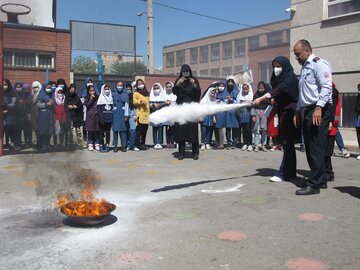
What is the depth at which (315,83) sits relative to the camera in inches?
234

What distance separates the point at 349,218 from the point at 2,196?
4.74 m

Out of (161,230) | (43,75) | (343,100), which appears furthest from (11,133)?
(43,75)

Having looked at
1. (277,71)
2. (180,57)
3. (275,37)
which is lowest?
(277,71)

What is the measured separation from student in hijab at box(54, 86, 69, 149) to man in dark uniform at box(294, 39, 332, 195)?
689cm

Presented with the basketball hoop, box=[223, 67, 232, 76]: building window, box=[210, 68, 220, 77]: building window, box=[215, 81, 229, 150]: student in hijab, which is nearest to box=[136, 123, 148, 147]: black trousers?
box=[215, 81, 229, 150]: student in hijab

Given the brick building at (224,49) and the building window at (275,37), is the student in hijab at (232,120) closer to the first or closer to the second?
the brick building at (224,49)

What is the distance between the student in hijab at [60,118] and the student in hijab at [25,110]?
0.78 meters

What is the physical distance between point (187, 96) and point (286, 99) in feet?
9.97

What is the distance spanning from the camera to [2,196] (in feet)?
20.0

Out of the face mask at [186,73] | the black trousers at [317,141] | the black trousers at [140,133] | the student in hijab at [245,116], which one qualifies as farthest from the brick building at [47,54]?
the black trousers at [317,141]

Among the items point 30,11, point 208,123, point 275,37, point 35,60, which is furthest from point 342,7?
point 275,37

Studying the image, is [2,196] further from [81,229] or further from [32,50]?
[32,50]

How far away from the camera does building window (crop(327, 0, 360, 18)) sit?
12102 mm

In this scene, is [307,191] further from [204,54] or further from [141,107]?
[204,54]
